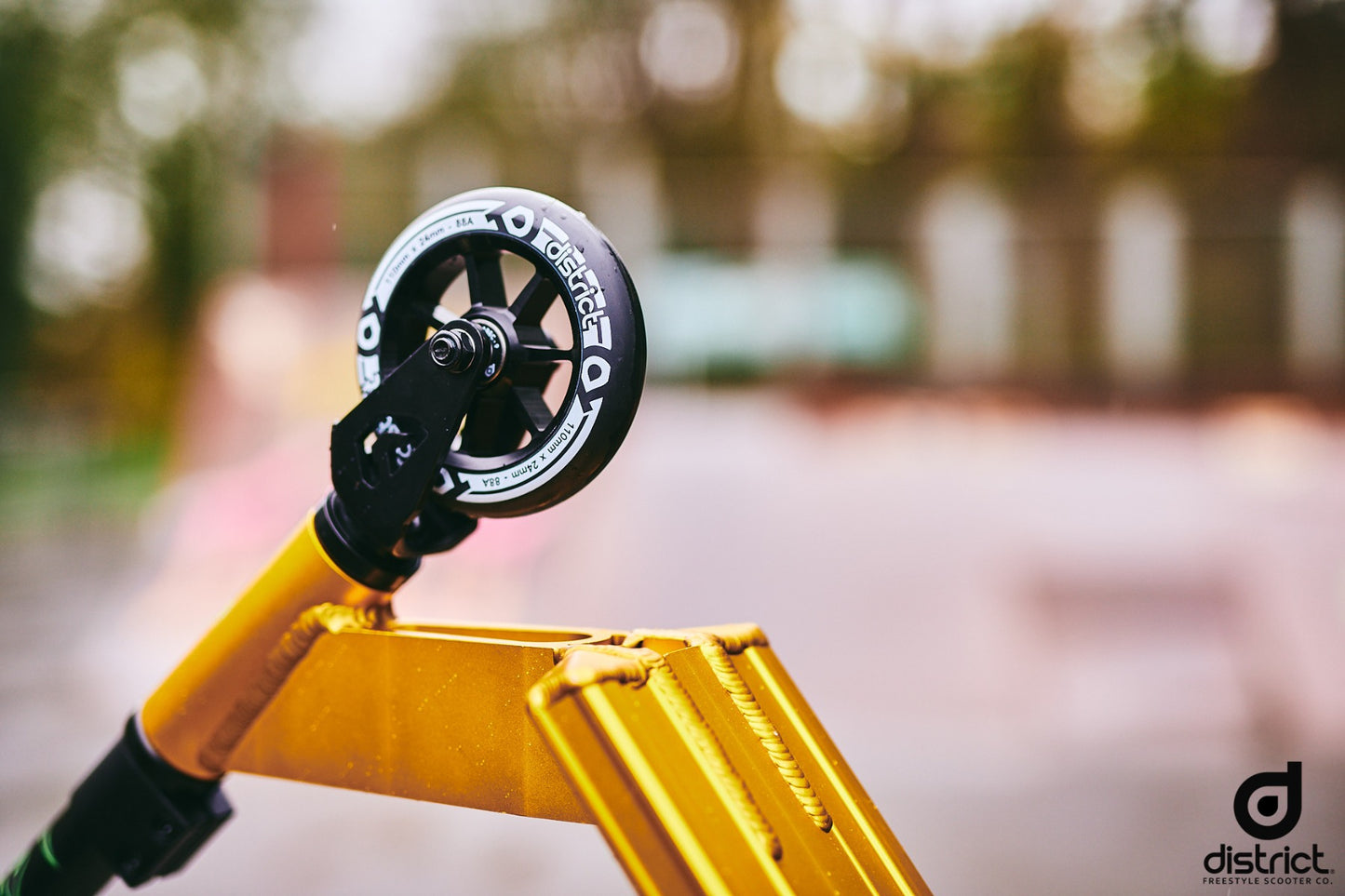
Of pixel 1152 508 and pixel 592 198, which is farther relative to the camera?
pixel 592 198

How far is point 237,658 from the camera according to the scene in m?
1.34

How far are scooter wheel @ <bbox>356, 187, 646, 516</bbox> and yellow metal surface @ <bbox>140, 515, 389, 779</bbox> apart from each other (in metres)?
0.18

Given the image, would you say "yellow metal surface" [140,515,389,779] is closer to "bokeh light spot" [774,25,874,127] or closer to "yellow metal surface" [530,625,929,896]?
"yellow metal surface" [530,625,929,896]

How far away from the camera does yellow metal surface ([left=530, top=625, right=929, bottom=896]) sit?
1010 millimetres

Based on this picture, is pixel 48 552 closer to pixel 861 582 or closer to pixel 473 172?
pixel 473 172

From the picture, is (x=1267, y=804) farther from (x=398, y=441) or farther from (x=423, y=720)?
(x=398, y=441)

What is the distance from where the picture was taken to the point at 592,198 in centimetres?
1253

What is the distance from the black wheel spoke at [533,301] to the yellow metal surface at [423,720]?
0.37 meters

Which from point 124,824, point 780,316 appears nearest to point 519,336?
point 124,824

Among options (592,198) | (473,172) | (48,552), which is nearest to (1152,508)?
(592,198)

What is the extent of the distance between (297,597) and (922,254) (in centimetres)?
1203

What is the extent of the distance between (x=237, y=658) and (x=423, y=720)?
0.91 ft

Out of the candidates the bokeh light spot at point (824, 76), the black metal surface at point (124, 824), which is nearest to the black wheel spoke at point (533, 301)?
the black metal surface at point (124, 824)

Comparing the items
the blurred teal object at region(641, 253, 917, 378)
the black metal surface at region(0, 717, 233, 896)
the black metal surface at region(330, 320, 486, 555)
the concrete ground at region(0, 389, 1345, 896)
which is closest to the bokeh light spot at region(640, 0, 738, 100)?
the blurred teal object at region(641, 253, 917, 378)
